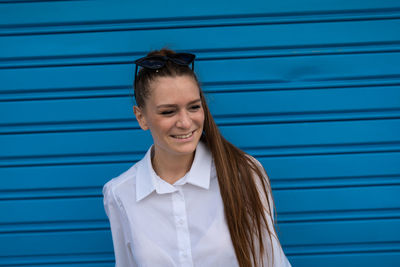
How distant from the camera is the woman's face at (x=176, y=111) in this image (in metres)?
1.61

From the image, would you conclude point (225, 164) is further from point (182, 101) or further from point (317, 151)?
point (317, 151)

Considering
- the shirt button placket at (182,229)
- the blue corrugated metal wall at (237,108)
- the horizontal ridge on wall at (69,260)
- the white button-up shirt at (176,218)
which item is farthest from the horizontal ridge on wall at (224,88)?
the horizontal ridge on wall at (69,260)

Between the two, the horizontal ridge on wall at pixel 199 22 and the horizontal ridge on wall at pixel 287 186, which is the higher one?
the horizontal ridge on wall at pixel 199 22

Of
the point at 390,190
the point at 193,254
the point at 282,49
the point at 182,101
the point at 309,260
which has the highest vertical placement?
the point at 282,49

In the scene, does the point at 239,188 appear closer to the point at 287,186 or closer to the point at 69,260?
the point at 287,186

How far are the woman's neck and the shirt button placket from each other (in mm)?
125

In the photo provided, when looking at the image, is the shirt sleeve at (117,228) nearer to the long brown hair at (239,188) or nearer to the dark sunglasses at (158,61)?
the long brown hair at (239,188)

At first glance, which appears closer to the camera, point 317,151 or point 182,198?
point 182,198

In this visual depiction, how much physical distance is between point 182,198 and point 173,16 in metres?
1.47

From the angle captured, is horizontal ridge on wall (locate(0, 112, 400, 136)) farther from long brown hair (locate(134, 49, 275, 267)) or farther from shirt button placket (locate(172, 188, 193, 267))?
shirt button placket (locate(172, 188, 193, 267))

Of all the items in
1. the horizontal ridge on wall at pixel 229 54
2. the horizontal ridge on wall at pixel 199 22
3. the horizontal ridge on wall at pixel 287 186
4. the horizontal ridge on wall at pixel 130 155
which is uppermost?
the horizontal ridge on wall at pixel 199 22

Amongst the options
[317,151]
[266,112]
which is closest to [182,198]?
[266,112]

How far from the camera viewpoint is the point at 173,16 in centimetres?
241

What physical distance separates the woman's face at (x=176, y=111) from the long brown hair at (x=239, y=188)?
0.06 m
